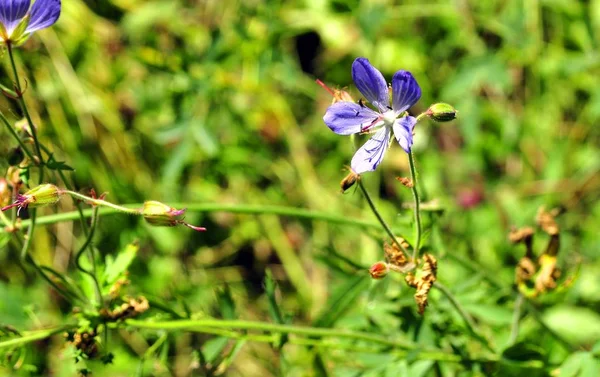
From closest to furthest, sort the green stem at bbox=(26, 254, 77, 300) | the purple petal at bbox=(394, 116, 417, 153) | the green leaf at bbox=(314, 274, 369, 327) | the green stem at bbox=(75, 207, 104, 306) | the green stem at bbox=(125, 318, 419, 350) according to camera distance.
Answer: the purple petal at bbox=(394, 116, 417, 153), the green stem at bbox=(75, 207, 104, 306), the green stem at bbox=(26, 254, 77, 300), the green stem at bbox=(125, 318, 419, 350), the green leaf at bbox=(314, 274, 369, 327)

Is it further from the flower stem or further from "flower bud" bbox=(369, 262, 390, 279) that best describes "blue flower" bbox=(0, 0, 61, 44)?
"flower bud" bbox=(369, 262, 390, 279)

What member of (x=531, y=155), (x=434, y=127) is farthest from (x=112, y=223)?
(x=531, y=155)

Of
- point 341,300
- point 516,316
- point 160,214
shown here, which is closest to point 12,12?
point 160,214

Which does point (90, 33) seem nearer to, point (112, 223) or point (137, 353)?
point (112, 223)

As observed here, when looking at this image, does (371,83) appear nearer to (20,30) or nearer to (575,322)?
(20,30)

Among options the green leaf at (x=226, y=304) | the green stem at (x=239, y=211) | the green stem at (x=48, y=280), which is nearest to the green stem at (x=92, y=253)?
the green stem at (x=48, y=280)

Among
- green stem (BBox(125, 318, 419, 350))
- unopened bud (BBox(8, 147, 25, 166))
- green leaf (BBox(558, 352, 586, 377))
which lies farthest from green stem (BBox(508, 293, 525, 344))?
unopened bud (BBox(8, 147, 25, 166))
